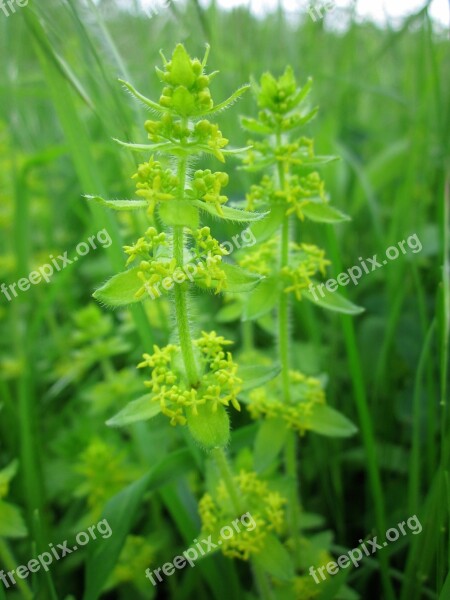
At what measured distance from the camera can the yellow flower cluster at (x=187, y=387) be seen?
4.91ft

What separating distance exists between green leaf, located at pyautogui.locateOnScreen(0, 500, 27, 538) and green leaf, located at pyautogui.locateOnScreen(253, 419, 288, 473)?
32.8 inches

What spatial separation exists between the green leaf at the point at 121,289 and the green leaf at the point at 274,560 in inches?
37.6

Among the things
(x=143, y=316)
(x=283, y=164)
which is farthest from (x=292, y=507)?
(x=283, y=164)

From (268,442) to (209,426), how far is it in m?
0.50

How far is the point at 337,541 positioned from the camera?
8.34 feet

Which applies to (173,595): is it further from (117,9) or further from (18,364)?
(117,9)

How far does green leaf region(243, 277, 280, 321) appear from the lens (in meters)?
1.80

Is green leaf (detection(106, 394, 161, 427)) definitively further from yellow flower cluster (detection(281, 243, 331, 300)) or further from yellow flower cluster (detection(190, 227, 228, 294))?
yellow flower cluster (detection(281, 243, 331, 300))

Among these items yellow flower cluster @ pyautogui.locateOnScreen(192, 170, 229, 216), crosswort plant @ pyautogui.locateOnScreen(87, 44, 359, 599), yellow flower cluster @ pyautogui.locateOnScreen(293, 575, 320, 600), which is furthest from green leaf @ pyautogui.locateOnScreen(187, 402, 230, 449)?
yellow flower cluster @ pyautogui.locateOnScreen(293, 575, 320, 600)

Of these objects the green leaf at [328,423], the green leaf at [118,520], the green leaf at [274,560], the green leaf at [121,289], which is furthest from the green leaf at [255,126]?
the green leaf at [274,560]

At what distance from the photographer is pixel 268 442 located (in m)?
1.96

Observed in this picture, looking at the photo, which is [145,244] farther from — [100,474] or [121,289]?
[100,474]

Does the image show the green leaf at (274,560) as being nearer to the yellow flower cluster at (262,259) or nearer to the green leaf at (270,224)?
the yellow flower cluster at (262,259)

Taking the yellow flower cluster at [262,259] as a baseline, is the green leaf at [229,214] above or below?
above
